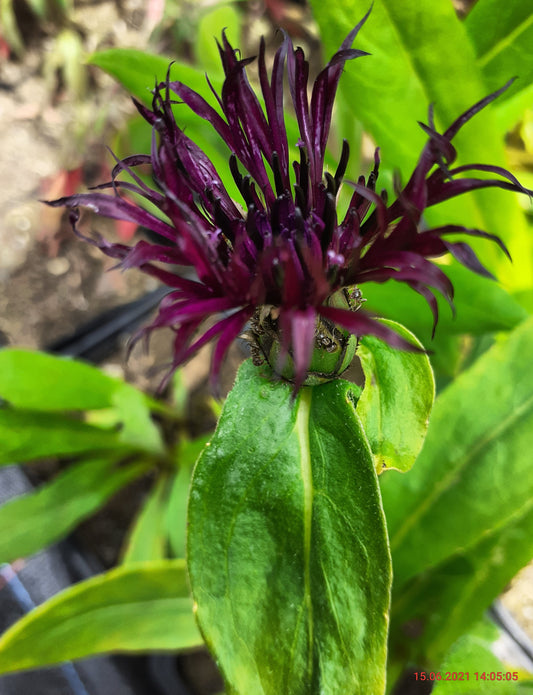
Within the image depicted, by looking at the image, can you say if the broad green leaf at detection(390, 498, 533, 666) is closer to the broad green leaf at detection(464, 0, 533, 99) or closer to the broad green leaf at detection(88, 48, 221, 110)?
the broad green leaf at detection(464, 0, 533, 99)

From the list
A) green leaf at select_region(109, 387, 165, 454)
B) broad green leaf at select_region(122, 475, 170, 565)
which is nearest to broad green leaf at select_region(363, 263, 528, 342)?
green leaf at select_region(109, 387, 165, 454)

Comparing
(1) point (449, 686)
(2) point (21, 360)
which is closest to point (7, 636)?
(2) point (21, 360)

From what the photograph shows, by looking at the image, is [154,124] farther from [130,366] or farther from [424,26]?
[130,366]

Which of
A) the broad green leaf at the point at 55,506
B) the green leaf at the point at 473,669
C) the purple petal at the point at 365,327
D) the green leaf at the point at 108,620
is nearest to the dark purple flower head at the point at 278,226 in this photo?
the purple petal at the point at 365,327

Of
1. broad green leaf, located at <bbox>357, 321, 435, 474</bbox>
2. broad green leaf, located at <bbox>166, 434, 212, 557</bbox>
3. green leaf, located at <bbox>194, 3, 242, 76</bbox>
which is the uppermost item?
green leaf, located at <bbox>194, 3, 242, 76</bbox>

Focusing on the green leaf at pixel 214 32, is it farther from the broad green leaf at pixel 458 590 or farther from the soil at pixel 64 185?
the broad green leaf at pixel 458 590

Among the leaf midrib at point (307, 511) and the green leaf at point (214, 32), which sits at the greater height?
the green leaf at point (214, 32)
